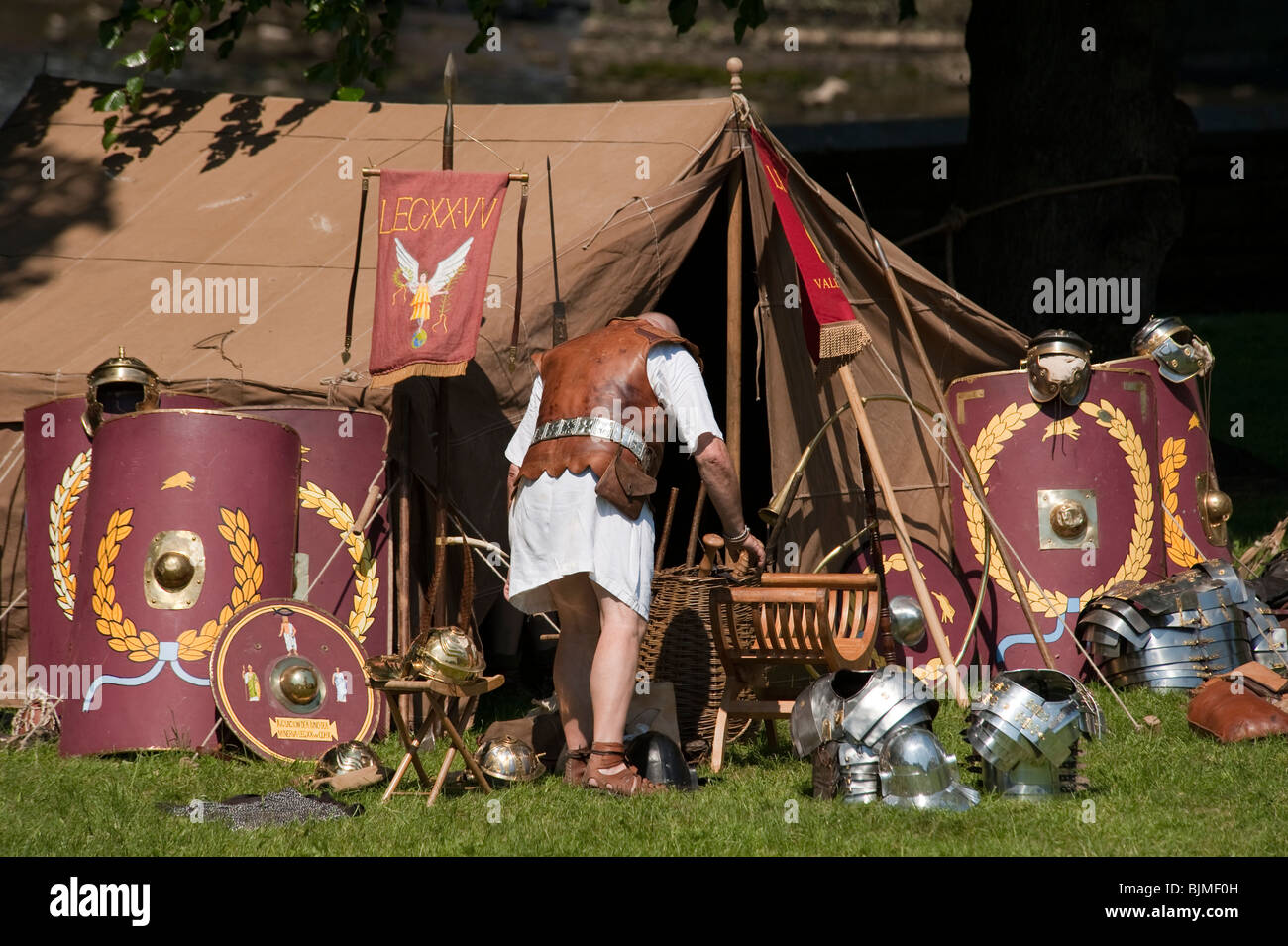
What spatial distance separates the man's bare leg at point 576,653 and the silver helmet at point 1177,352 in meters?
2.77

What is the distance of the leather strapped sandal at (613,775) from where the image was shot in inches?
176

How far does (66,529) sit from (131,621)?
2.27 feet

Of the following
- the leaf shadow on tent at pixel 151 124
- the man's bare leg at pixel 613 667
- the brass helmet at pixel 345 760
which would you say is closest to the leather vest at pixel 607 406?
the man's bare leg at pixel 613 667

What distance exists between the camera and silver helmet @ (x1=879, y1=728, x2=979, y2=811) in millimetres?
4176

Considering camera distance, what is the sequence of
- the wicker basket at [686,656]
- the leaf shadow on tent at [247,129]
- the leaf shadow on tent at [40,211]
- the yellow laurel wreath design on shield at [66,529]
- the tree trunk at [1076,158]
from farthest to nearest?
the tree trunk at [1076,158], the leaf shadow on tent at [247,129], the leaf shadow on tent at [40,211], the yellow laurel wreath design on shield at [66,529], the wicker basket at [686,656]

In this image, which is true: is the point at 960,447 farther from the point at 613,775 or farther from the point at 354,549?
the point at 354,549

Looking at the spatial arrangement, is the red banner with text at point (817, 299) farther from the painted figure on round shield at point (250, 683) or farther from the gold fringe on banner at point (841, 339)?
the painted figure on round shield at point (250, 683)

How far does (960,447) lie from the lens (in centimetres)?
570

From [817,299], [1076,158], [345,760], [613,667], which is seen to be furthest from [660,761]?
[1076,158]

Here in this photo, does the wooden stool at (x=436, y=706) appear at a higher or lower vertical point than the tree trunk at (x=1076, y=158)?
lower
